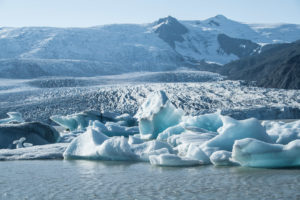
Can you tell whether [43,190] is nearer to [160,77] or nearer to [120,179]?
[120,179]

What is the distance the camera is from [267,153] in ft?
19.4

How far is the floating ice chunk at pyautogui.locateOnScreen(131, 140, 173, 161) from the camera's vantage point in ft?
23.7

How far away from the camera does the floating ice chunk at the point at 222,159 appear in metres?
6.34


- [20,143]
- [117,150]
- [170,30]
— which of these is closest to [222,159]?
[117,150]

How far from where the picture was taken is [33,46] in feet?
176

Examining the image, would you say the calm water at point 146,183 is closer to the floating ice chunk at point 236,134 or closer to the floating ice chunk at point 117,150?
the floating ice chunk at point 117,150

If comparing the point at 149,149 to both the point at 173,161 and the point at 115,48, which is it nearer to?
the point at 173,161

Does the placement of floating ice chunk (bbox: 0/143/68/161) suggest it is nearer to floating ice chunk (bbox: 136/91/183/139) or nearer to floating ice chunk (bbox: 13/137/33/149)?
floating ice chunk (bbox: 13/137/33/149)

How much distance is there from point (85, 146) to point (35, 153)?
3.82 ft

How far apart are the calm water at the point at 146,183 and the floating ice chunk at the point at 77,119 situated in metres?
10.3

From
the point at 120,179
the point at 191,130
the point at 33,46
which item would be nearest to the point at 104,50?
the point at 33,46

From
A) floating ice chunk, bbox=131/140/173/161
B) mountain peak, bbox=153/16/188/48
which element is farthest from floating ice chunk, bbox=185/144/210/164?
mountain peak, bbox=153/16/188/48

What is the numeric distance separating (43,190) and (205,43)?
74.5 meters

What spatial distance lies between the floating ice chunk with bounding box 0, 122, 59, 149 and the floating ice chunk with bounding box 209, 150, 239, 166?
554 cm
